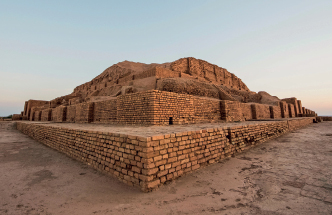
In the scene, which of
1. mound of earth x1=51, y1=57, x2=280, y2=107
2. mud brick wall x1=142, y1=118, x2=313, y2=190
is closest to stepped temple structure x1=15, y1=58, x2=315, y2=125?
mound of earth x1=51, y1=57, x2=280, y2=107

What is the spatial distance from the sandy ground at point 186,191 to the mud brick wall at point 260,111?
38.0 ft

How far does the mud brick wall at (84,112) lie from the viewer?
10727 millimetres

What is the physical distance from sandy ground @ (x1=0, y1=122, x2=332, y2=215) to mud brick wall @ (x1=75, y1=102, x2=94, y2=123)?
7151 mm

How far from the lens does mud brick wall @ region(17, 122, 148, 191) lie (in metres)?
2.49

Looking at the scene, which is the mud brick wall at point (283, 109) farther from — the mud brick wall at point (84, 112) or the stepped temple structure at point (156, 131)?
the mud brick wall at point (84, 112)

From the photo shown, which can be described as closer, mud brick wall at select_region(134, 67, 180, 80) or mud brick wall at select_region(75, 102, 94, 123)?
mud brick wall at select_region(75, 102, 94, 123)

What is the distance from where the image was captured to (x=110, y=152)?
3092 millimetres

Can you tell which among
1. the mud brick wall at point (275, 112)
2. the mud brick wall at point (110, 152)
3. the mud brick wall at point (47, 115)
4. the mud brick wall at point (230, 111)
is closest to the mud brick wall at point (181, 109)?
the mud brick wall at point (230, 111)

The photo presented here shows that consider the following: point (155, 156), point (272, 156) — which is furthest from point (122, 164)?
point (272, 156)

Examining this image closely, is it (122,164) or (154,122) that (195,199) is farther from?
(154,122)

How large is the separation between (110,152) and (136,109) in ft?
13.9

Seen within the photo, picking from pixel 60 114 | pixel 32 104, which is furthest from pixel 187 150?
pixel 32 104

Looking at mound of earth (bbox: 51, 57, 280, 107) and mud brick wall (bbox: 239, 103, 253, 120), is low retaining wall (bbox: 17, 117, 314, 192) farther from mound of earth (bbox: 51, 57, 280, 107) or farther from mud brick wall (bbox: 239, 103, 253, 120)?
mud brick wall (bbox: 239, 103, 253, 120)

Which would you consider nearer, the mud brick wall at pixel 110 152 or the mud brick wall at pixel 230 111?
Answer: the mud brick wall at pixel 110 152
